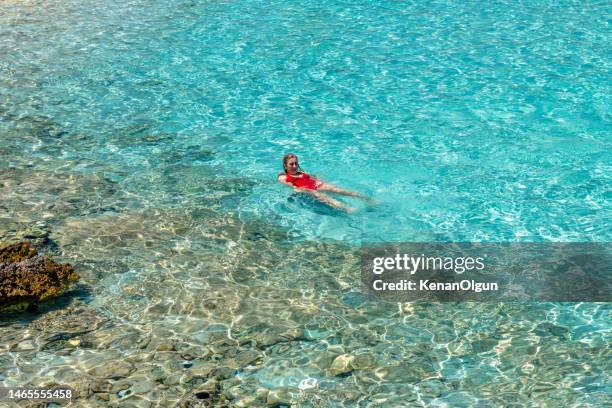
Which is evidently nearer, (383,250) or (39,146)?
(383,250)

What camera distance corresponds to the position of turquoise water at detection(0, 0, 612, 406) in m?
8.61

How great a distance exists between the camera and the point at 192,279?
32.8ft

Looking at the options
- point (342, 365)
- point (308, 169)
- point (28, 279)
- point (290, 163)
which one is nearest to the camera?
point (342, 365)

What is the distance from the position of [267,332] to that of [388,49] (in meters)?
10.8

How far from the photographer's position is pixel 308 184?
39.5ft

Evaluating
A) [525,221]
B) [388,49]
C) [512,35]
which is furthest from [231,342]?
[512,35]

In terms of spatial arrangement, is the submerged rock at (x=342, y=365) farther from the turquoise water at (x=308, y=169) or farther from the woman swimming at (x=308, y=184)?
the woman swimming at (x=308, y=184)

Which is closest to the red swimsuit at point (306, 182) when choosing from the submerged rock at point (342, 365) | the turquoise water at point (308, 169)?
the turquoise water at point (308, 169)

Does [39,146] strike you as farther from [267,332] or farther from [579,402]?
[579,402]

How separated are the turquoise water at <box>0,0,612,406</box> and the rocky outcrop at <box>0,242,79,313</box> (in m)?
0.32

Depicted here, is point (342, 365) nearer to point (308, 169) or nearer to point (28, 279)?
point (28, 279)

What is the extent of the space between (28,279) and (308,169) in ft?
17.4

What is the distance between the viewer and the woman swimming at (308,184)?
1198cm

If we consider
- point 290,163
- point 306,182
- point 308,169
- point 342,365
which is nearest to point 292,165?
point 290,163
